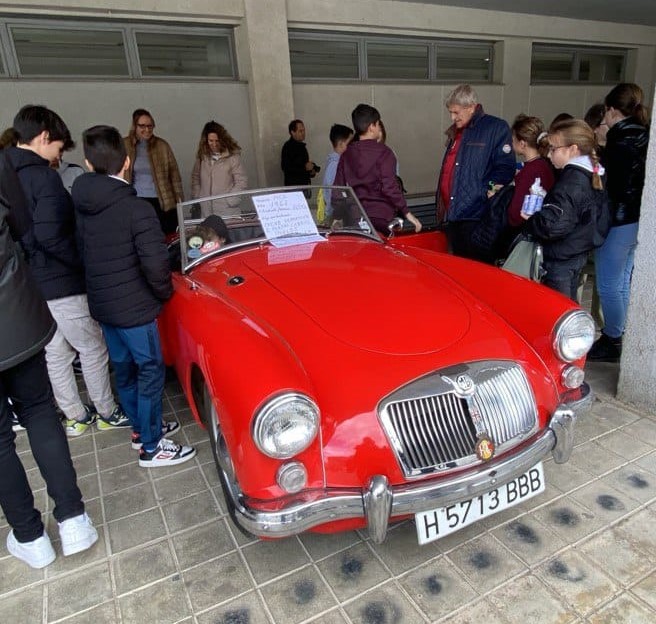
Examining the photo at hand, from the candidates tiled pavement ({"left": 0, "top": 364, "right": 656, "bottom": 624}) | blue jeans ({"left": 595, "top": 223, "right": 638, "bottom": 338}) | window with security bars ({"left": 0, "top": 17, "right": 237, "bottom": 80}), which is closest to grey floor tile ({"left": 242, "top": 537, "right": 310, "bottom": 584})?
tiled pavement ({"left": 0, "top": 364, "right": 656, "bottom": 624})

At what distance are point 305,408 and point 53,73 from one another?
262 inches

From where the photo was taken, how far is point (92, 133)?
2.47m

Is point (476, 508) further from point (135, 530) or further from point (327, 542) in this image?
point (135, 530)

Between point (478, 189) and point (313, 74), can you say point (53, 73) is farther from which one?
point (478, 189)

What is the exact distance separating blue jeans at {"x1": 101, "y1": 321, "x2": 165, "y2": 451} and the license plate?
→ 1.59 metres

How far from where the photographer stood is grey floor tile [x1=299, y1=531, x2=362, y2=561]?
7.45 feet

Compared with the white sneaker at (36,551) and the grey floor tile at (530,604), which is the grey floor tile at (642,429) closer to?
the grey floor tile at (530,604)

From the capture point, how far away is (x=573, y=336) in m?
2.36

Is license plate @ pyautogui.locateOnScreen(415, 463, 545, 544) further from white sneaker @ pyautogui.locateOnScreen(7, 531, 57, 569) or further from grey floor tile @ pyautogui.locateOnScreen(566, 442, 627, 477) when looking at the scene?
white sneaker @ pyautogui.locateOnScreen(7, 531, 57, 569)

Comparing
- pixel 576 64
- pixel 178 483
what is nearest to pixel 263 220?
pixel 178 483

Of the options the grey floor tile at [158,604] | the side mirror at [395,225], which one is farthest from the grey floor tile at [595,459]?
the grey floor tile at [158,604]

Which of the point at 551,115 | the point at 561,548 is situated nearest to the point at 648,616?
the point at 561,548

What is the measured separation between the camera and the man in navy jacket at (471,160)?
4047 mm

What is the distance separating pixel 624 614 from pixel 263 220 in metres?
2.66
